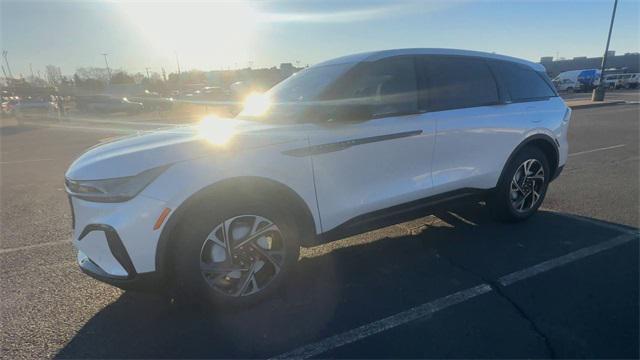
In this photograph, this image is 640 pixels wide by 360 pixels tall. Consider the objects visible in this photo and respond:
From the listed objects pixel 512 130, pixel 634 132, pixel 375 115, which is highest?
pixel 375 115

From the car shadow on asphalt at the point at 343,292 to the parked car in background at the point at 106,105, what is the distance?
32.4m

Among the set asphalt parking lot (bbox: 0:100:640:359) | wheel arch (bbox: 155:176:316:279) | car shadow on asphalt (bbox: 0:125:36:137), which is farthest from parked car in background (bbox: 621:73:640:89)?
wheel arch (bbox: 155:176:316:279)

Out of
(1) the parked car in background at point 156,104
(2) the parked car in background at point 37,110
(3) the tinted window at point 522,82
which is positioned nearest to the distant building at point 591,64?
(1) the parked car in background at point 156,104

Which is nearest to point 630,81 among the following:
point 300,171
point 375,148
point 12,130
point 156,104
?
point 156,104

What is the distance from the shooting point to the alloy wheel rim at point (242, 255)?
286 cm

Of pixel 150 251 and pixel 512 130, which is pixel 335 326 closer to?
pixel 150 251

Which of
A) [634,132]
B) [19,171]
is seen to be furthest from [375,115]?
[634,132]

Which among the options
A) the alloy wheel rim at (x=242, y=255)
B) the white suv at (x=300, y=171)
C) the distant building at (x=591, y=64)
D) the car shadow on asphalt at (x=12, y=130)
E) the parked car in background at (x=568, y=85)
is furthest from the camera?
the distant building at (x=591, y=64)

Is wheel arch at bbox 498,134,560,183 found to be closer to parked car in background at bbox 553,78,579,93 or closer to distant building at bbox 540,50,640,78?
parked car in background at bbox 553,78,579,93

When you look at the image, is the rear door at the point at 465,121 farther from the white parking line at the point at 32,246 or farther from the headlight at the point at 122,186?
the white parking line at the point at 32,246

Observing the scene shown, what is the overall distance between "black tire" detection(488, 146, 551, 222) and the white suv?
0.05 ft

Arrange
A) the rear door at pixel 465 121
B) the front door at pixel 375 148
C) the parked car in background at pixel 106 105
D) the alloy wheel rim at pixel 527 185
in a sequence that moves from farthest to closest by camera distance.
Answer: the parked car in background at pixel 106 105 < the alloy wheel rim at pixel 527 185 < the rear door at pixel 465 121 < the front door at pixel 375 148

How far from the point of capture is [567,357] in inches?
96.5

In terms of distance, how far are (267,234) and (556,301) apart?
2.21m
